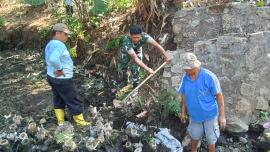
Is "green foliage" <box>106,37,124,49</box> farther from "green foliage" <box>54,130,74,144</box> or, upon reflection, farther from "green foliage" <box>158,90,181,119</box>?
"green foliage" <box>54,130,74,144</box>

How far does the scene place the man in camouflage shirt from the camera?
21.2 feet

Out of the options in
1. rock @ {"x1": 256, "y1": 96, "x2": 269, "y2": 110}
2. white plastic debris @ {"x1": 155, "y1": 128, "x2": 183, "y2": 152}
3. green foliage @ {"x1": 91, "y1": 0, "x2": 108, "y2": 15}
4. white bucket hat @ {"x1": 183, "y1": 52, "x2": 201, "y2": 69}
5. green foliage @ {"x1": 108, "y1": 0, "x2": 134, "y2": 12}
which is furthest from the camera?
green foliage @ {"x1": 108, "y1": 0, "x2": 134, "y2": 12}

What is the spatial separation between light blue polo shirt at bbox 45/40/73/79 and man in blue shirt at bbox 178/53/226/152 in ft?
5.19

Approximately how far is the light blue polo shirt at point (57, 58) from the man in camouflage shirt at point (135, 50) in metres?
0.97

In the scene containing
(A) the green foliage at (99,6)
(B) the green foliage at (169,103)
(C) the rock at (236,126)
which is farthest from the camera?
(A) the green foliage at (99,6)

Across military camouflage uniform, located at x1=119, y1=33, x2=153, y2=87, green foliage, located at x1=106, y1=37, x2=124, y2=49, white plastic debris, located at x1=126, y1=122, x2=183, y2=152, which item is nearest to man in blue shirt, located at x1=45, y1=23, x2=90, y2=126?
white plastic debris, located at x1=126, y1=122, x2=183, y2=152

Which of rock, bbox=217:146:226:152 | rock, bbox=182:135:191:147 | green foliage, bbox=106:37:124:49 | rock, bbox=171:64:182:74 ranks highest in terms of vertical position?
green foliage, bbox=106:37:124:49

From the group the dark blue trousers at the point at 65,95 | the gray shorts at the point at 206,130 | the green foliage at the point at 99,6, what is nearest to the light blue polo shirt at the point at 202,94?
the gray shorts at the point at 206,130

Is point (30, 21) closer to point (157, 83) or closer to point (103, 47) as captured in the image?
point (103, 47)

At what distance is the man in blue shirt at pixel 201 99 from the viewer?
551 cm

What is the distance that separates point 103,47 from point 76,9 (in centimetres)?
133

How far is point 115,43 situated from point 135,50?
1365mm

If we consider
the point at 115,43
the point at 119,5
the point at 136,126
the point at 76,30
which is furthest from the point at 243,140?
the point at 76,30

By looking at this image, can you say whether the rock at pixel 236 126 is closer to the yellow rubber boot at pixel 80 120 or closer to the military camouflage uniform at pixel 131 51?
the military camouflage uniform at pixel 131 51
